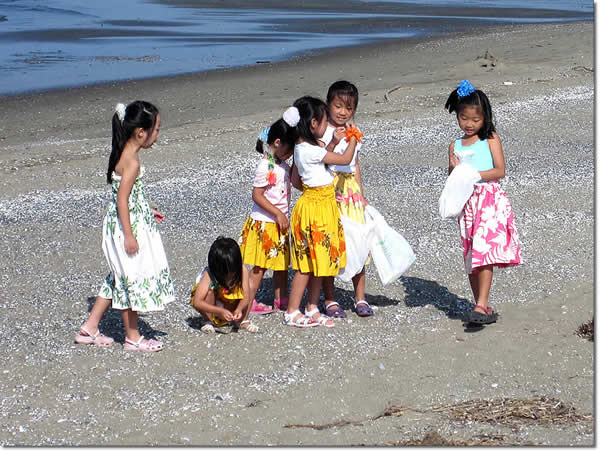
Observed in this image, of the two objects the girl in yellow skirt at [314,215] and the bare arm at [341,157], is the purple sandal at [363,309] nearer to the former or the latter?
the girl in yellow skirt at [314,215]

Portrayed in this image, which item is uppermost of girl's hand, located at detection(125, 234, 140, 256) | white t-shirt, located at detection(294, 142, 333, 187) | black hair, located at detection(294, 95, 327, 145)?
black hair, located at detection(294, 95, 327, 145)

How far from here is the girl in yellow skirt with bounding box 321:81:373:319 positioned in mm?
6238

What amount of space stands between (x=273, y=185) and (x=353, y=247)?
2.30 ft

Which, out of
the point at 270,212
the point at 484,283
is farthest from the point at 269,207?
the point at 484,283

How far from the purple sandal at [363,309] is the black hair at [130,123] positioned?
78.4 inches

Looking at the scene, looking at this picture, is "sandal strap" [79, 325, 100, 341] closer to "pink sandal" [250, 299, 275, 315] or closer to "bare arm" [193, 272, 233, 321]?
"bare arm" [193, 272, 233, 321]

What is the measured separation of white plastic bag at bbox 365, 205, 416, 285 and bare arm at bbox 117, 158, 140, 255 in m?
1.73

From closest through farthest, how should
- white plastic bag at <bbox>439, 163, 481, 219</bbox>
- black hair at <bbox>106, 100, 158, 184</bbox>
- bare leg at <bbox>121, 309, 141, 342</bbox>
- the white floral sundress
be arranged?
black hair at <bbox>106, 100, 158, 184</bbox> < the white floral sundress < bare leg at <bbox>121, 309, 141, 342</bbox> < white plastic bag at <bbox>439, 163, 481, 219</bbox>

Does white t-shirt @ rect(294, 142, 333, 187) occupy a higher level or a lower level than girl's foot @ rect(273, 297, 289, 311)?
higher

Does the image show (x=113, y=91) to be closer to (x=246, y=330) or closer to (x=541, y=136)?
(x=541, y=136)

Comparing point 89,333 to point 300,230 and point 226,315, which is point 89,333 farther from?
point 300,230

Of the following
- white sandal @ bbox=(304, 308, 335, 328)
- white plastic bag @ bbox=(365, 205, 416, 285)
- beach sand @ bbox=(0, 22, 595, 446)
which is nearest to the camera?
beach sand @ bbox=(0, 22, 595, 446)

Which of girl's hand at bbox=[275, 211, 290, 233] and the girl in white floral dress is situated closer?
the girl in white floral dress

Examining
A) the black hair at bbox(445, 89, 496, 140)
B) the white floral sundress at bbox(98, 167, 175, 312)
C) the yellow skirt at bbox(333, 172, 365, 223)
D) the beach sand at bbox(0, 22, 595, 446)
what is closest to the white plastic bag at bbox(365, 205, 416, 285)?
the yellow skirt at bbox(333, 172, 365, 223)
